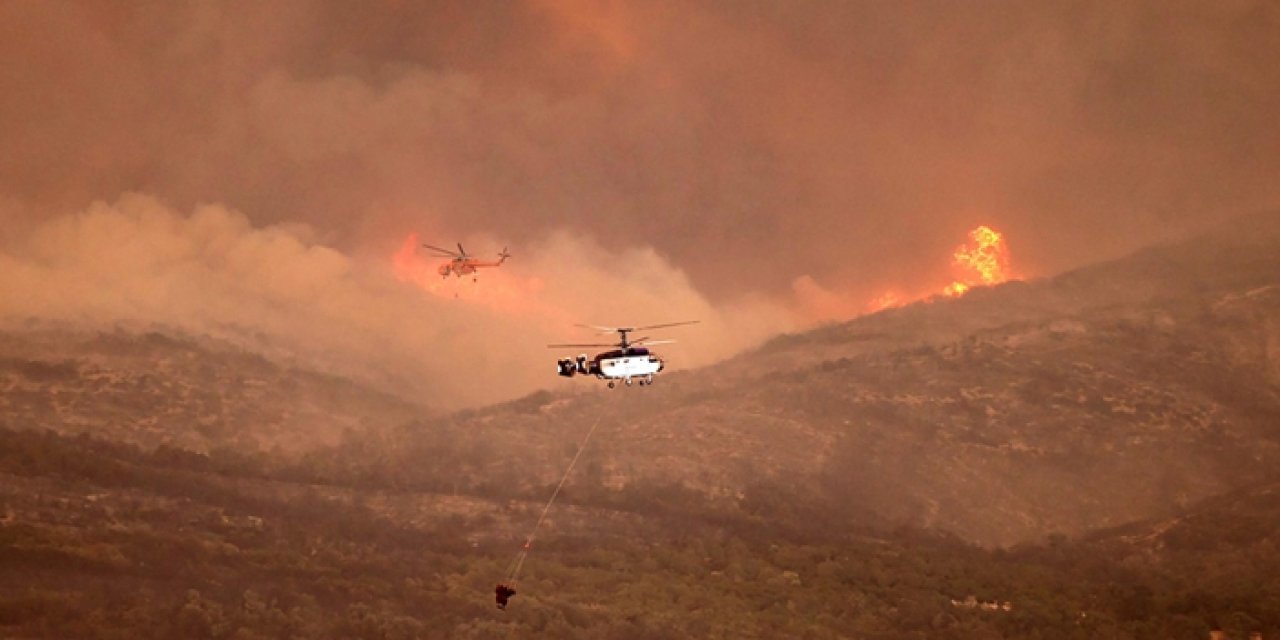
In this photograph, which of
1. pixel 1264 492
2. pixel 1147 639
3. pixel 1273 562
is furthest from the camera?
pixel 1264 492

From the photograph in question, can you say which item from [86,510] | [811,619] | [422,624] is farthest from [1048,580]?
[86,510]

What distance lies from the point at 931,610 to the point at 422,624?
3401 inches

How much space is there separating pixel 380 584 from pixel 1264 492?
176871mm

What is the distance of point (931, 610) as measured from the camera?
161 meters

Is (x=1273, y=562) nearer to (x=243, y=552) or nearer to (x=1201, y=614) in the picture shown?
(x=1201, y=614)

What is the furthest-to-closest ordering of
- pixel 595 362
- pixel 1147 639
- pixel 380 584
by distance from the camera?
pixel 380 584 → pixel 1147 639 → pixel 595 362

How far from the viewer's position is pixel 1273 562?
158 meters

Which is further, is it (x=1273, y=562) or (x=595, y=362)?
(x=1273, y=562)

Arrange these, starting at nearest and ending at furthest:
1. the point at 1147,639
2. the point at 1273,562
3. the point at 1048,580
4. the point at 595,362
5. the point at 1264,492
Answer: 1. the point at 595,362
2. the point at 1147,639
3. the point at 1273,562
4. the point at 1048,580
5. the point at 1264,492

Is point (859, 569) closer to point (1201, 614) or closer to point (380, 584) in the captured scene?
point (1201, 614)

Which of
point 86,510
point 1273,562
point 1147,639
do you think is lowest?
point 1147,639

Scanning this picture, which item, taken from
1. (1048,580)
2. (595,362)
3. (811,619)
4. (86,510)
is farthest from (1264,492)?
(86,510)

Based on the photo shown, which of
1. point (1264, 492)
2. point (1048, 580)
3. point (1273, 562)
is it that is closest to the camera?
point (1273, 562)

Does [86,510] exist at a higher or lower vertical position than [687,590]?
higher
